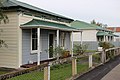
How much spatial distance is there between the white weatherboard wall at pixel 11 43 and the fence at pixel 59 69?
2805mm

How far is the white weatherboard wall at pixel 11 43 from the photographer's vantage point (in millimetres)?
13594

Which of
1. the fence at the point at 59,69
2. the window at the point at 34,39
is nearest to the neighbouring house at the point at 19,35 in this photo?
the window at the point at 34,39

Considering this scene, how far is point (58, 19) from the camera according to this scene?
19.4m

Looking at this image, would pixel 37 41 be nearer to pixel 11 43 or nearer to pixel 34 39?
pixel 34 39

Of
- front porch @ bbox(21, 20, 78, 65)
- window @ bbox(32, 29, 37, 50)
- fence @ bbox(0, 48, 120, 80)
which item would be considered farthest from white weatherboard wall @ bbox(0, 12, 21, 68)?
fence @ bbox(0, 48, 120, 80)

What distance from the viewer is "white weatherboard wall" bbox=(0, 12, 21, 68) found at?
44.6 ft

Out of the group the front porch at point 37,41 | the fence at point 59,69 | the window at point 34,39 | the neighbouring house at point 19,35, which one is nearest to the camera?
the fence at point 59,69

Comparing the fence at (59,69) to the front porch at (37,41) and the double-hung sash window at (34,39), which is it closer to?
the front porch at (37,41)

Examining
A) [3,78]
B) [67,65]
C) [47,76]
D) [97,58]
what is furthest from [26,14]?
[3,78]

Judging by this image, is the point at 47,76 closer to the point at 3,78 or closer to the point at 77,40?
the point at 3,78

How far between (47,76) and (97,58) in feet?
31.9

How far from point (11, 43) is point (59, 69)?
3.85 meters

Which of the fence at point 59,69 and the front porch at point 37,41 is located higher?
the front porch at point 37,41

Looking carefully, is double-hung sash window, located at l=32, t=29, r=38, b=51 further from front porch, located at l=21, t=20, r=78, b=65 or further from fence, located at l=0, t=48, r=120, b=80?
fence, located at l=0, t=48, r=120, b=80
